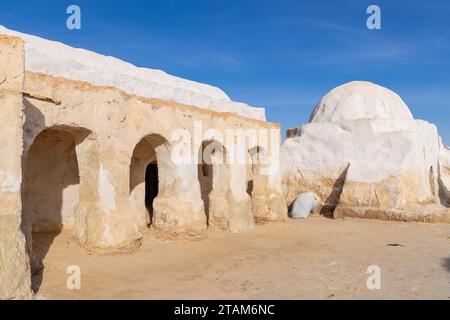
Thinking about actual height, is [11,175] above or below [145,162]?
below

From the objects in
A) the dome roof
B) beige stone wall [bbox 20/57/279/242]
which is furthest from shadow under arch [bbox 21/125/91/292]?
the dome roof

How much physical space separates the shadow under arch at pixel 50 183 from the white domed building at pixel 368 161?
8152mm

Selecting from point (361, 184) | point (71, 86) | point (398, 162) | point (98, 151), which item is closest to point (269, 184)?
point (361, 184)

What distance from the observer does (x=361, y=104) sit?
16.4 meters

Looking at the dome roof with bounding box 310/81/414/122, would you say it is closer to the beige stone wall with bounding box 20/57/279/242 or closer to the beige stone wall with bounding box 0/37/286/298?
the beige stone wall with bounding box 0/37/286/298

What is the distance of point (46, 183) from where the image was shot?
27.9 ft

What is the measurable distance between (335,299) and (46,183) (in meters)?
5.94

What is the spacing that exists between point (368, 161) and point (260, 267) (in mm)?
8153

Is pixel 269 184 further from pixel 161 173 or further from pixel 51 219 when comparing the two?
pixel 51 219

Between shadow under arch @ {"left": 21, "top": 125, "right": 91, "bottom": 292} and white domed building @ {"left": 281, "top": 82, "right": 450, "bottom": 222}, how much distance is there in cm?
815

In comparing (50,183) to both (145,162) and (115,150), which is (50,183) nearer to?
(115,150)

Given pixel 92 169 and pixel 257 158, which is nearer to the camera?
pixel 92 169

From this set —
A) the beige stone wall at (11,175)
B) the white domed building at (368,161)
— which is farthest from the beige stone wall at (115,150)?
the white domed building at (368,161)

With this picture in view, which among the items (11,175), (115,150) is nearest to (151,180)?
(115,150)
